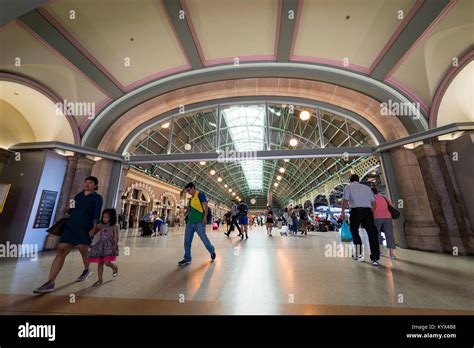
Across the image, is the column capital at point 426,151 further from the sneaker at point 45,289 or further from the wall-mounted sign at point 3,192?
the wall-mounted sign at point 3,192

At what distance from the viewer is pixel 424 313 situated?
5.86 feet

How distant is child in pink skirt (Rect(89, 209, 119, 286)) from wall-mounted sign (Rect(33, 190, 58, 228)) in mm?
4559

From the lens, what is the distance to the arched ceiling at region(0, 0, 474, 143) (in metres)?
4.43

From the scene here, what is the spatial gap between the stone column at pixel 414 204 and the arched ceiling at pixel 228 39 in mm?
1669

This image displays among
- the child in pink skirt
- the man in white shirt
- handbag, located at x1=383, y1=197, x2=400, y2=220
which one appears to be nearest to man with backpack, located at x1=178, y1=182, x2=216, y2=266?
the child in pink skirt

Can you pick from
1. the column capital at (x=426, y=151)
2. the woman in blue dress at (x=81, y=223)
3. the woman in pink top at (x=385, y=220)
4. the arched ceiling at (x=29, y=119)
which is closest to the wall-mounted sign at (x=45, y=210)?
the arched ceiling at (x=29, y=119)

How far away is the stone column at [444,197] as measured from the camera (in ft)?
16.4

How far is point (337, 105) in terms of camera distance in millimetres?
7496

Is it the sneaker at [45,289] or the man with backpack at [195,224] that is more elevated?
the man with backpack at [195,224]

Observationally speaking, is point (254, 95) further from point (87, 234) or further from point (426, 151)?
point (87, 234)

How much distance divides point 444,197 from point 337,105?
4.49 m

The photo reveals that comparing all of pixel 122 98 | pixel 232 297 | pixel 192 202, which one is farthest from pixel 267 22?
pixel 232 297

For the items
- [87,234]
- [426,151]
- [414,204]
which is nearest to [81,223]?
[87,234]

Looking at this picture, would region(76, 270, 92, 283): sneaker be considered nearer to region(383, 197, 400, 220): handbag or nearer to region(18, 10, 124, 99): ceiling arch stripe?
region(18, 10, 124, 99): ceiling arch stripe
